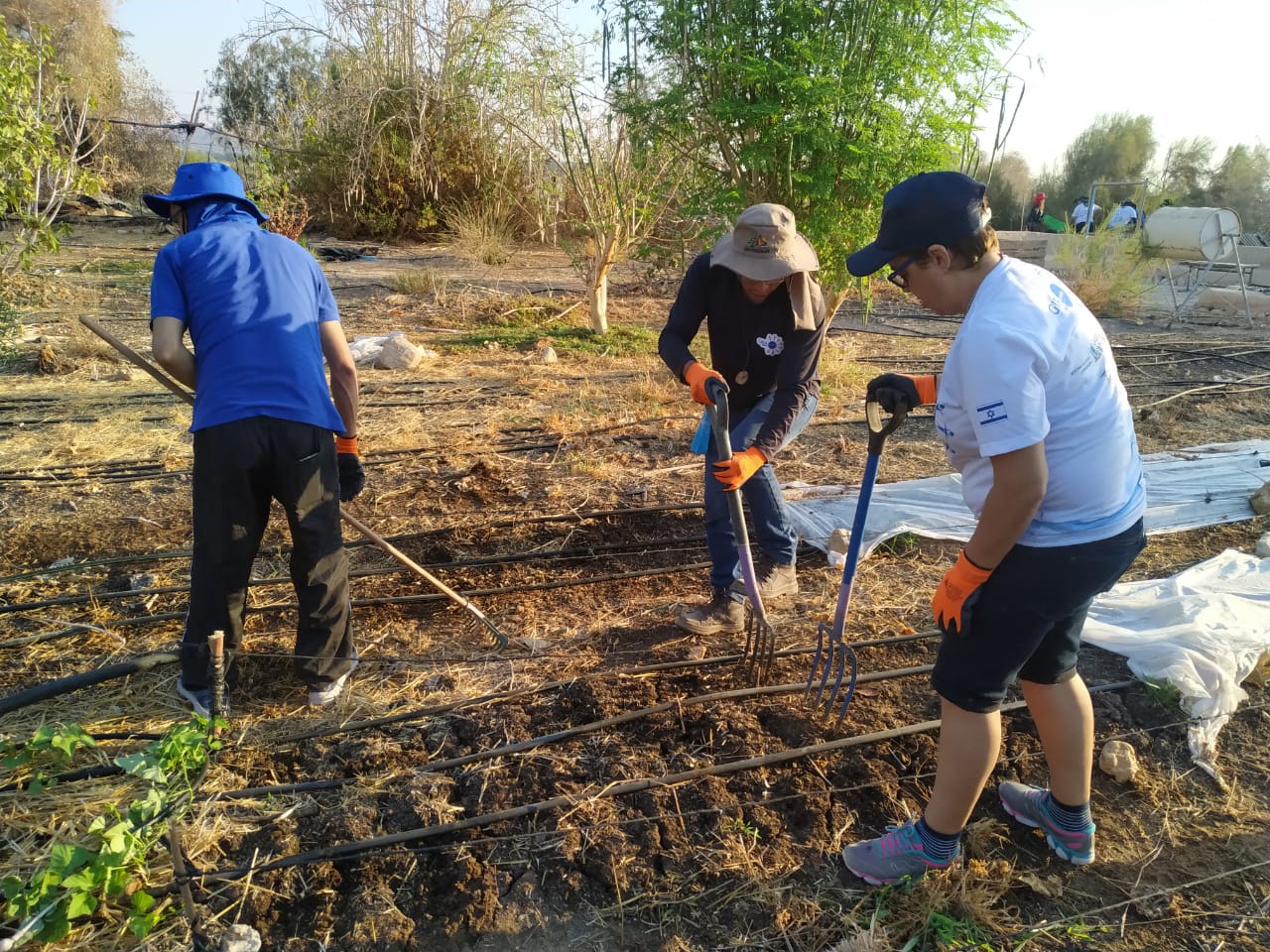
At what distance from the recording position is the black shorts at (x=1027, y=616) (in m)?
1.86

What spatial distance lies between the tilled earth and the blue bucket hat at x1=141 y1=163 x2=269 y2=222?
1748mm

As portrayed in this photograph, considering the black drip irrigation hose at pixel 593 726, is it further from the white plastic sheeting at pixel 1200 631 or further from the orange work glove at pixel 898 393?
the orange work glove at pixel 898 393

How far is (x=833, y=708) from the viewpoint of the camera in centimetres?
298

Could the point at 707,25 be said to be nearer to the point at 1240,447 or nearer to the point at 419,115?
the point at 1240,447

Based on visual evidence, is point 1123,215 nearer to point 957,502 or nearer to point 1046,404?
point 957,502

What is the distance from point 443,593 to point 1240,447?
5.74 m

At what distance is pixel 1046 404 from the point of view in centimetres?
175

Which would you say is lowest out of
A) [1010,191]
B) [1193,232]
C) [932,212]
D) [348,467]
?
[348,467]

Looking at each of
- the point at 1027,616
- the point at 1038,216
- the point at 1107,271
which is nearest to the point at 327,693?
the point at 1027,616

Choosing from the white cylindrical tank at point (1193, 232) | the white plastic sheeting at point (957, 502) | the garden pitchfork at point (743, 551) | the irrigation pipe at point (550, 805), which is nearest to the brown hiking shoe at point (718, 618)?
the garden pitchfork at point (743, 551)

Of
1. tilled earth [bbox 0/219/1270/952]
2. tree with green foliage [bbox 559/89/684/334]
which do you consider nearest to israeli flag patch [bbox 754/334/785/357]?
tilled earth [bbox 0/219/1270/952]

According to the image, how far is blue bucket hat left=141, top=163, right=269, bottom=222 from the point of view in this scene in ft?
9.10

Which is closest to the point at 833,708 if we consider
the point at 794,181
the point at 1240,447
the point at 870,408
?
the point at 870,408

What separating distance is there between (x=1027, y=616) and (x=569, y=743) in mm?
1545
